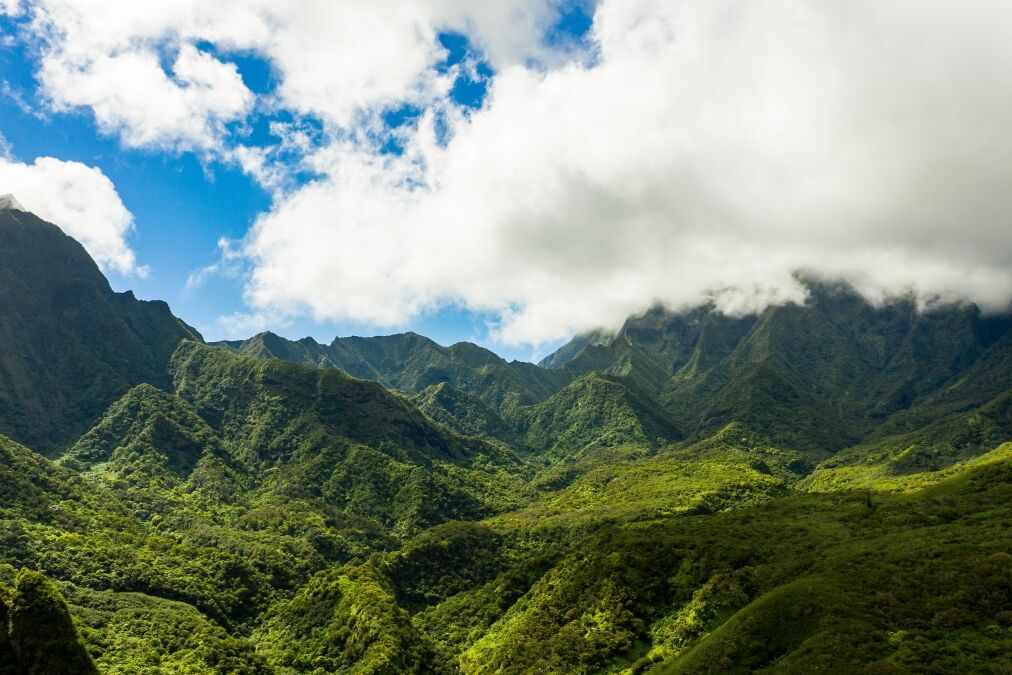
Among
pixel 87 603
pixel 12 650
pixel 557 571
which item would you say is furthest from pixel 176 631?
pixel 12 650

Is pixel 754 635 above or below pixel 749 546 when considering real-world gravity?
below

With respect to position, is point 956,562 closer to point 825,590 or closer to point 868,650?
point 825,590

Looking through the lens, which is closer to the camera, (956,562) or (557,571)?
(956,562)

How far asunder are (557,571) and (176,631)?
391 ft

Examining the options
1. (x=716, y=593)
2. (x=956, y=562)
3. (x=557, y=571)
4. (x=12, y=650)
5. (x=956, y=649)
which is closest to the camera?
(x=12, y=650)

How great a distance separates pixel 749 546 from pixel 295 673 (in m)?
146

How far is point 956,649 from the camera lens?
102312mm

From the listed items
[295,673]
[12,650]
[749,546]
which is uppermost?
[12,650]

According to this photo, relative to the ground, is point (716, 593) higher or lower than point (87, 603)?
lower

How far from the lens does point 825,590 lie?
128 meters

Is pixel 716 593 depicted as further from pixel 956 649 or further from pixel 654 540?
pixel 956 649

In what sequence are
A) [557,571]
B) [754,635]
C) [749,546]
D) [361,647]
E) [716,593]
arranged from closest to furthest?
[754,635]
[716,593]
[361,647]
[749,546]
[557,571]

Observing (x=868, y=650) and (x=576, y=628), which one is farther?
(x=576, y=628)

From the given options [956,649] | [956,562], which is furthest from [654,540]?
[956,649]
